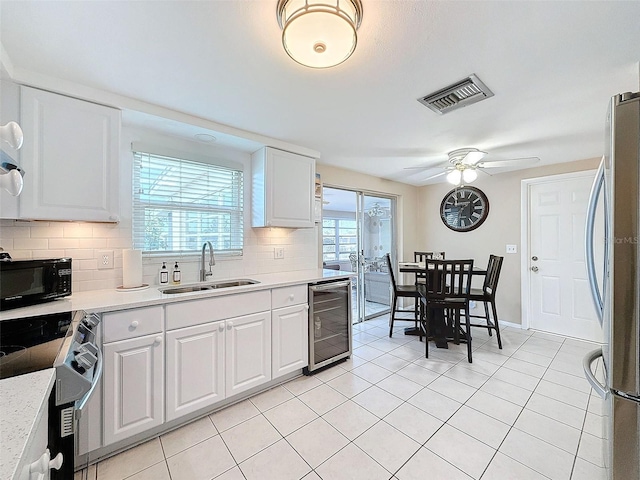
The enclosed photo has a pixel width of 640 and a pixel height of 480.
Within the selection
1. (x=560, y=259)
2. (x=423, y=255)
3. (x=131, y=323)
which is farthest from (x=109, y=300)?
(x=560, y=259)

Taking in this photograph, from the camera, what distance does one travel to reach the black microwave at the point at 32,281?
Result: 1.41m

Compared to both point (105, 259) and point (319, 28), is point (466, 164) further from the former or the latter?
point (105, 259)

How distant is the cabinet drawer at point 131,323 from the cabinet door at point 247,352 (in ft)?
1.60

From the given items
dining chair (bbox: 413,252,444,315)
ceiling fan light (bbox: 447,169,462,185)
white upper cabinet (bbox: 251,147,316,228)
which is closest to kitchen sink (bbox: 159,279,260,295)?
white upper cabinet (bbox: 251,147,316,228)

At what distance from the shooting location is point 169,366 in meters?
1.78

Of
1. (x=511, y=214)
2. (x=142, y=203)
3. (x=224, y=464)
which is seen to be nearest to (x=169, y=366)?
(x=224, y=464)

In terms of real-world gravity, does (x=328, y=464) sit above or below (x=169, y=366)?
below

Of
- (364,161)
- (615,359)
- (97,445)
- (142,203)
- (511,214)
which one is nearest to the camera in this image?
(615,359)

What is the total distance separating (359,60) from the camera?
152 cm

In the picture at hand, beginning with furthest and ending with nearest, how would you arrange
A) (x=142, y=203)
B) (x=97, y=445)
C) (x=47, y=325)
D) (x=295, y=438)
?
(x=142, y=203) < (x=295, y=438) < (x=97, y=445) < (x=47, y=325)

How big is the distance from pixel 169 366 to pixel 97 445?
494mm

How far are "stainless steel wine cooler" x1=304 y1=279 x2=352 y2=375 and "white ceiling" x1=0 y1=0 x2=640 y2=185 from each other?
1561mm

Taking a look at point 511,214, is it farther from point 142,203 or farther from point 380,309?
point 142,203

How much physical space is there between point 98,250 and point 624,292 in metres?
2.96
